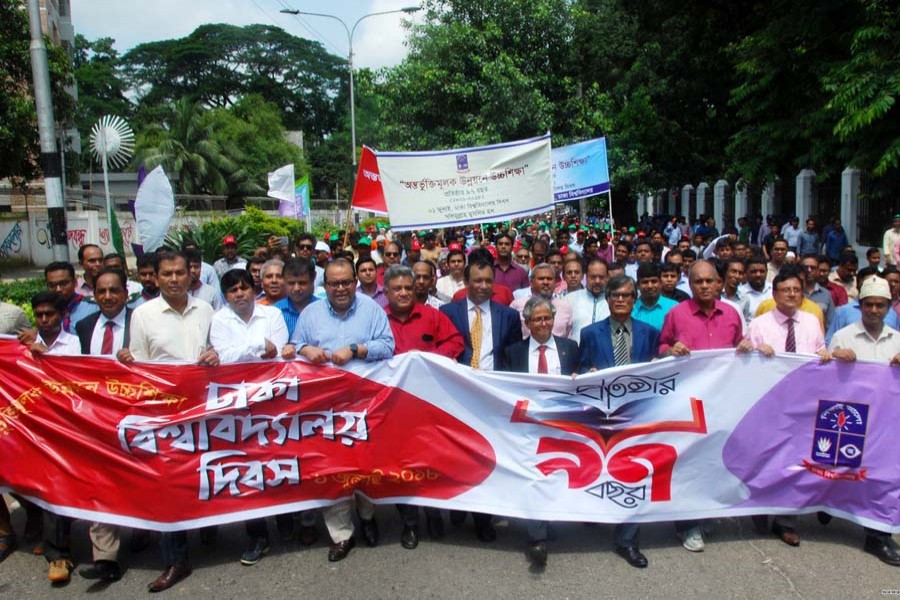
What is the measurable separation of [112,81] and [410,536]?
6863 cm

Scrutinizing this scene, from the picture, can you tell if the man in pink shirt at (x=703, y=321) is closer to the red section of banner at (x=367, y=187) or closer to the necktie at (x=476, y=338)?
the necktie at (x=476, y=338)

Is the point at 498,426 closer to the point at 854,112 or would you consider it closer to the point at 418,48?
the point at 854,112

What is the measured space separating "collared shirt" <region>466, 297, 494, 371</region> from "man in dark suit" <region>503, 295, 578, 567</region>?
30 centimetres

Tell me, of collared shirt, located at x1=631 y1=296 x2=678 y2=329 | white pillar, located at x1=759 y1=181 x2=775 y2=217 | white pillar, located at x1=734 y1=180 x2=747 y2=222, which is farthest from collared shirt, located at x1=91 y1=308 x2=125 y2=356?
white pillar, located at x1=734 y1=180 x2=747 y2=222

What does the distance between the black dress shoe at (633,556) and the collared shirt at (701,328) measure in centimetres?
120

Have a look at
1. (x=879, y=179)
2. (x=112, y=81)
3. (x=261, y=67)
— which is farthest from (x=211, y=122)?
(x=879, y=179)

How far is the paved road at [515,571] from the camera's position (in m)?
4.11

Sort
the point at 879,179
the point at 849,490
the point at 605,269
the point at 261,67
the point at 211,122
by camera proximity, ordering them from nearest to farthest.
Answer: the point at 849,490
the point at 605,269
the point at 879,179
the point at 211,122
the point at 261,67

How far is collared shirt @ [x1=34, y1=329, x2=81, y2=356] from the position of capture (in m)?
4.79

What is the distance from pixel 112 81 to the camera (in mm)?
64812

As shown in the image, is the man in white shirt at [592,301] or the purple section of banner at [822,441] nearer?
the purple section of banner at [822,441]

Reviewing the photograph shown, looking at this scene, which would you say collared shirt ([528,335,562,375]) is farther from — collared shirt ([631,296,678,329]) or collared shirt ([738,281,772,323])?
collared shirt ([738,281,772,323])

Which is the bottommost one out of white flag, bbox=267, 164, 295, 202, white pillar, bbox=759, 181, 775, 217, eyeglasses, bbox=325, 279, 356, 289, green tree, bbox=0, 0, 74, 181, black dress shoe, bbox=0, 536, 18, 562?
black dress shoe, bbox=0, 536, 18, 562

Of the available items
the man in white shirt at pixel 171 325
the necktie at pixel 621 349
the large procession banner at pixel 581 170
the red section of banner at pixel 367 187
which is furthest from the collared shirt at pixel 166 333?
the large procession banner at pixel 581 170
